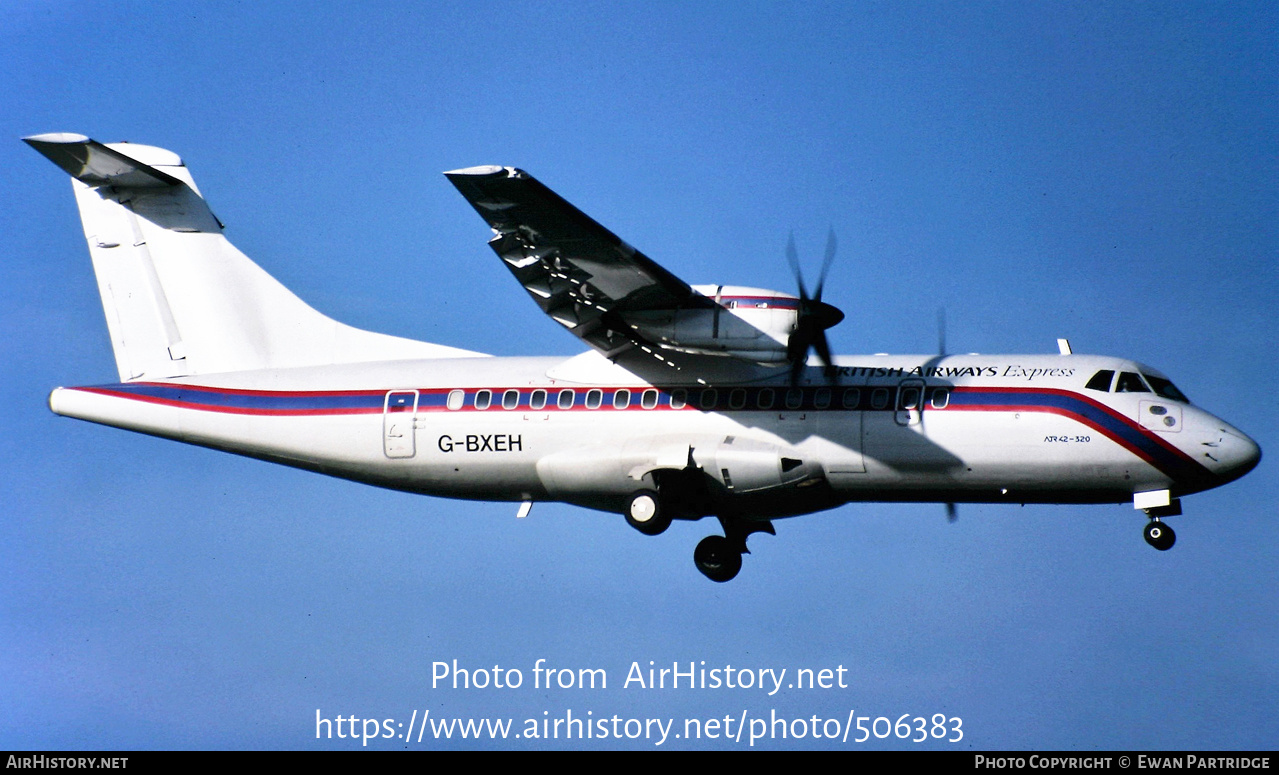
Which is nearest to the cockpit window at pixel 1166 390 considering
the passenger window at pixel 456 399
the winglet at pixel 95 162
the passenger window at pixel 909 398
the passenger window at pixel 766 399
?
the passenger window at pixel 909 398

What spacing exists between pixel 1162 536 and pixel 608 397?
7537 mm

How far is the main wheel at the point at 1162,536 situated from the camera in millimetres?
19156

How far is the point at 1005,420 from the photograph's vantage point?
1912cm

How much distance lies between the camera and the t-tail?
22.4 metres

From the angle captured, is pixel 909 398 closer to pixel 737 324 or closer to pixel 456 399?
pixel 737 324

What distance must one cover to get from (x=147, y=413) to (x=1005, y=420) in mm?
12160

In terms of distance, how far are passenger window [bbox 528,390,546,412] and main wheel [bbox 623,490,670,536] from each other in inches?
75.0

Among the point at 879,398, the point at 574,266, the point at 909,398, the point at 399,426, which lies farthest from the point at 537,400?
the point at 909,398

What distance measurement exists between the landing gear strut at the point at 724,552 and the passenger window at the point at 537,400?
3.14 metres

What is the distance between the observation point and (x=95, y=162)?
2158 cm

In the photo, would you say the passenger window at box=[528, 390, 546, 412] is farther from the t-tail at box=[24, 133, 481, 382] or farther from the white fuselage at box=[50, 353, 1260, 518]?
the t-tail at box=[24, 133, 481, 382]

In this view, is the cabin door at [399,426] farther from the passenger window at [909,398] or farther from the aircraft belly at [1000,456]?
the passenger window at [909,398]
